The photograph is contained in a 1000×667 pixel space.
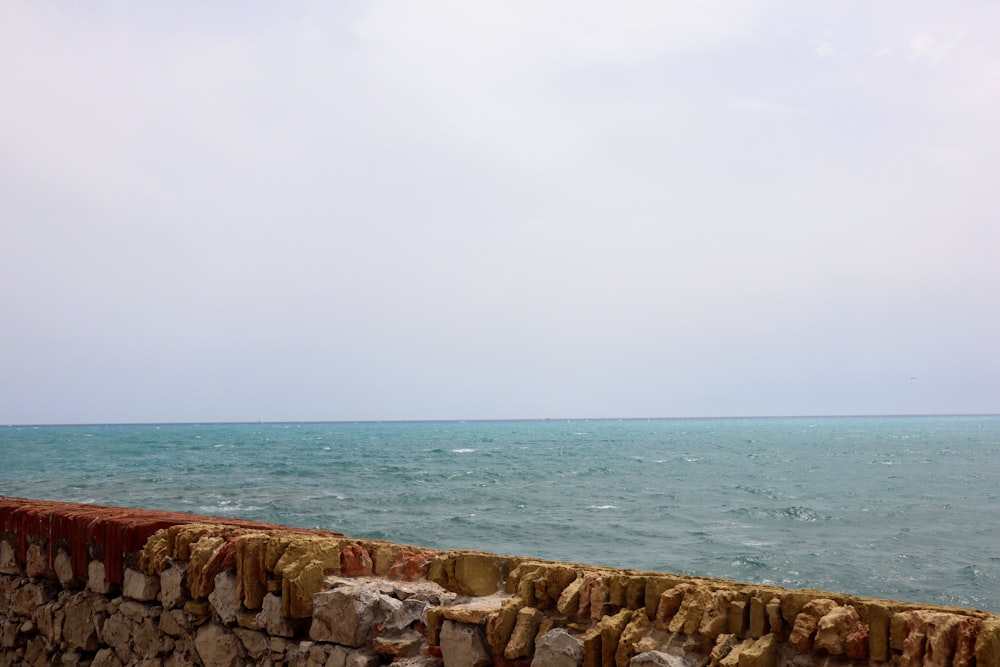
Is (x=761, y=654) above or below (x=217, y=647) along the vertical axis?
above

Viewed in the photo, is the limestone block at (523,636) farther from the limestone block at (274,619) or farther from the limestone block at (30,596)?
the limestone block at (30,596)

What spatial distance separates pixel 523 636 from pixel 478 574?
699mm

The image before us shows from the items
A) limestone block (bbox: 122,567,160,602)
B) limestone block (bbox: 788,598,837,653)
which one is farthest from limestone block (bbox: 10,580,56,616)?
limestone block (bbox: 788,598,837,653)

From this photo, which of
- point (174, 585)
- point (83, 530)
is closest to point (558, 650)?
point (174, 585)

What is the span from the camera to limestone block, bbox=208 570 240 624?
4.93 meters

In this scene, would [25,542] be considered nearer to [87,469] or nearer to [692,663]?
[692,663]

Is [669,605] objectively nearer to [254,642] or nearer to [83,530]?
[254,642]

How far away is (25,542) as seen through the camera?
6383 millimetres

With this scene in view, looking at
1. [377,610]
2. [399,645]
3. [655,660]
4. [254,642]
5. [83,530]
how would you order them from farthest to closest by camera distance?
[83,530] → [254,642] → [377,610] → [399,645] → [655,660]

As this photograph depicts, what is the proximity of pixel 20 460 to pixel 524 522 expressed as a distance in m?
49.4

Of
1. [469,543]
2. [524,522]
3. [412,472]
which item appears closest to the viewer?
[469,543]

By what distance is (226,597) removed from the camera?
4957 mm

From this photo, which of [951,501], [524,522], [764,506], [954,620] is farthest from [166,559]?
[951,501]

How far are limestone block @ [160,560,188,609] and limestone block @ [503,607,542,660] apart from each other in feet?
8.27
